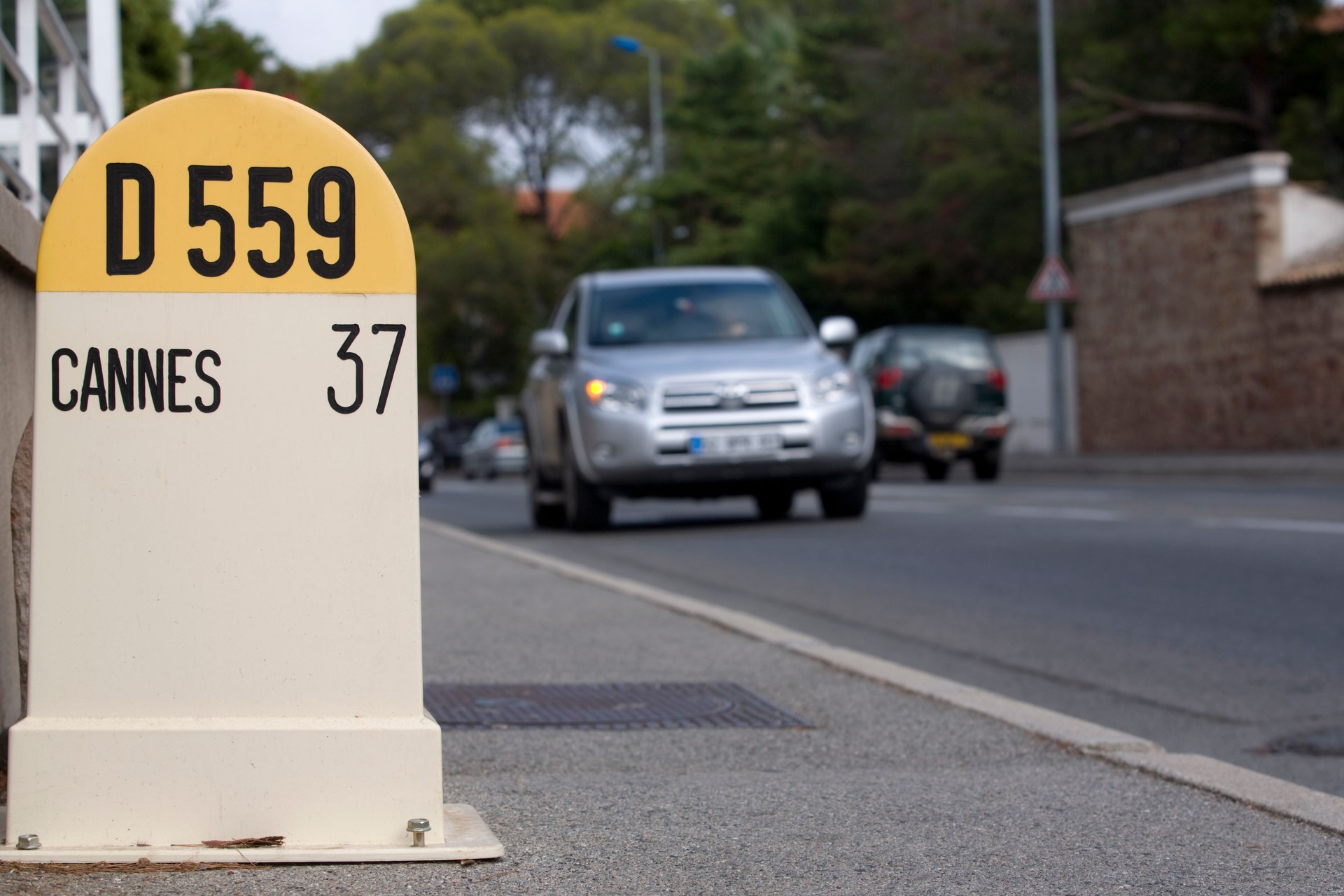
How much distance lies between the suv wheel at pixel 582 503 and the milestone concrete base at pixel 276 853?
9154 millimetres

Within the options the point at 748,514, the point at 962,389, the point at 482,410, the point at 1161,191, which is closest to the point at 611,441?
the point at 748,514

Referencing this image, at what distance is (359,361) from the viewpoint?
2.95m

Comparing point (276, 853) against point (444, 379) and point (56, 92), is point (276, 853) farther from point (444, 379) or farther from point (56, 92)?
point (444, 379)

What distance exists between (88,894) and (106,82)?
7898 millimetres

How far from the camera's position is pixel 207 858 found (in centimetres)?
283

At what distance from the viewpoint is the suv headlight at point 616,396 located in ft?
38.8

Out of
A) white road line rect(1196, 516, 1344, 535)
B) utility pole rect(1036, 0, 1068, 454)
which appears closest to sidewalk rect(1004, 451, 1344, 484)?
utility pole rect(1036, 0, 1068, 454)

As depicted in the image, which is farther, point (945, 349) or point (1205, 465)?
point (945, 349)

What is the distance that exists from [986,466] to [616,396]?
11820 mm

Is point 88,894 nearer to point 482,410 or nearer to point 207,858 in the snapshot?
point 207,858

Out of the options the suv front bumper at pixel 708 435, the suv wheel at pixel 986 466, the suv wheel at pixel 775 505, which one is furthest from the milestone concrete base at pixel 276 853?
the suv wheel at pixel 986 466

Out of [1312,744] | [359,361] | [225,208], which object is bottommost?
[1312,744]

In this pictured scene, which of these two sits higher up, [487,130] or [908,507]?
[487,130]

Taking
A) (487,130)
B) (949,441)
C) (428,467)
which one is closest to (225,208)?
(949,441)
